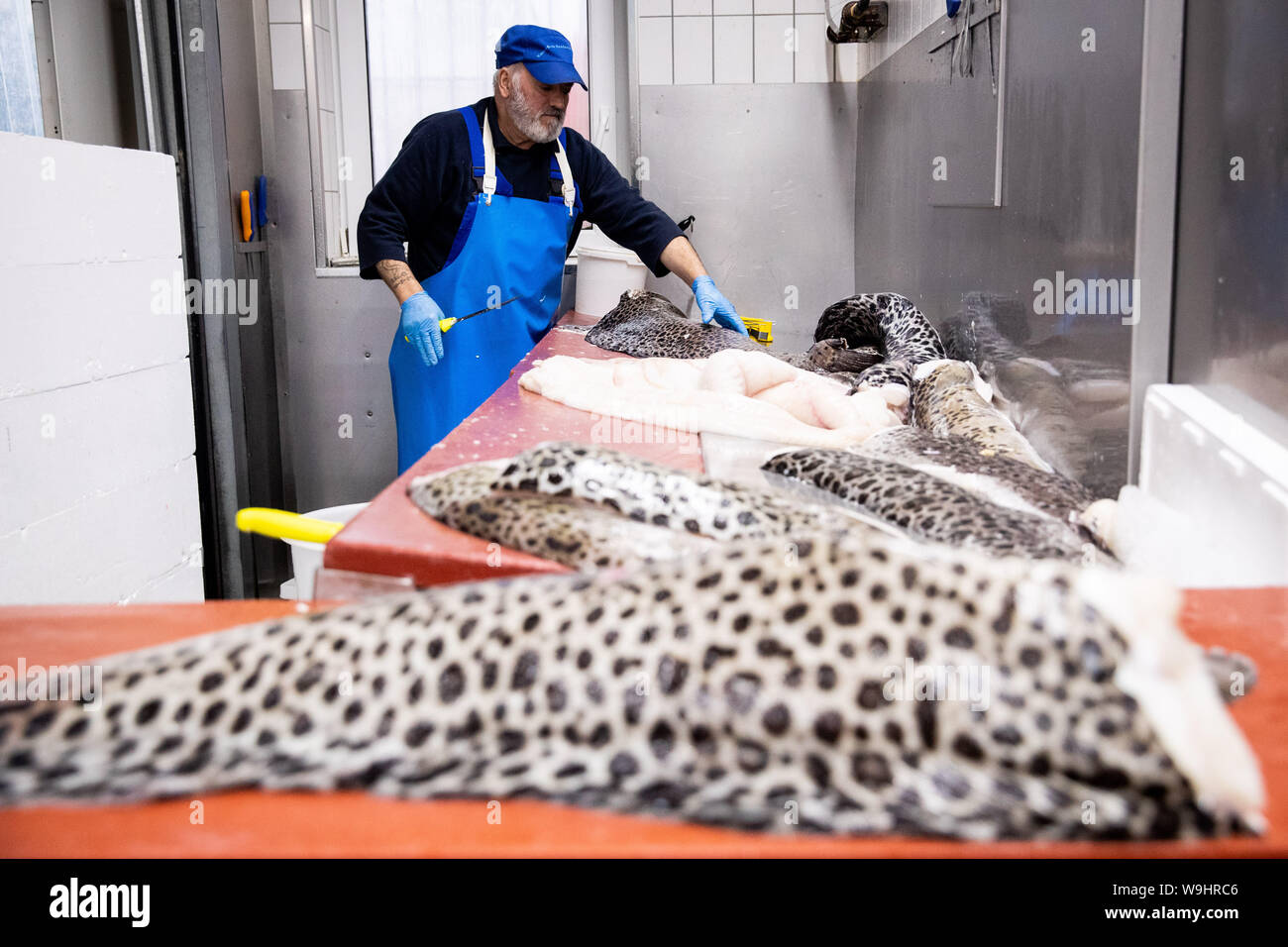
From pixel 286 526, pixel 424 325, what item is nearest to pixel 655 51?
pixel 424 325

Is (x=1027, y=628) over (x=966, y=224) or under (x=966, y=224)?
under

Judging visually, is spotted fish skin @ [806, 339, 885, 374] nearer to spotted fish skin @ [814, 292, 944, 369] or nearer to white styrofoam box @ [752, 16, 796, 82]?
spotted fish skin @ [814, 292, 944, 369]

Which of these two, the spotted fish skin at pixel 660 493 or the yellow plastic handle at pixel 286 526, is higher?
the spotted fish skin at pixel 660 493

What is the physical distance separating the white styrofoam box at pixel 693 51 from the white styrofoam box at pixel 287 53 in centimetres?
176

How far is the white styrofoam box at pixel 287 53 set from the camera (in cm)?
485

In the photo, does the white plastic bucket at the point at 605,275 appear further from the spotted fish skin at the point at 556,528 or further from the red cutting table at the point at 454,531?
the spotted fish skin at the point at 556,528

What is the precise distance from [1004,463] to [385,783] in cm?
143

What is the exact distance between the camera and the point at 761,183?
17.2ft

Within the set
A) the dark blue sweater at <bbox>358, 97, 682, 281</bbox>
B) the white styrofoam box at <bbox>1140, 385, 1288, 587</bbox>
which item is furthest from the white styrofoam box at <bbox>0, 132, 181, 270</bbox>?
the white styrofoam box at <bbox>1140, 385, 1288, 587</bbox>

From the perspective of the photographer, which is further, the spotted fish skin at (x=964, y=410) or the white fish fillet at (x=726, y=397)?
the white fish fillet at (x=726, y=397)

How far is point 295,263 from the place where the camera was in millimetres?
5020

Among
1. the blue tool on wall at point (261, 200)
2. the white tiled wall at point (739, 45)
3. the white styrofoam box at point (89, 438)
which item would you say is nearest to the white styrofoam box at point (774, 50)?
the white tiled wall at point (739, 45)
